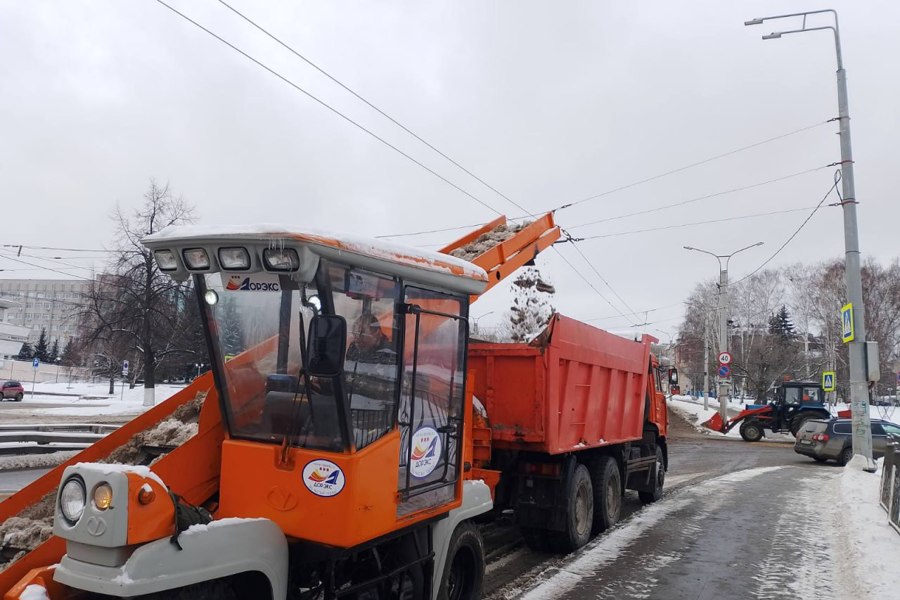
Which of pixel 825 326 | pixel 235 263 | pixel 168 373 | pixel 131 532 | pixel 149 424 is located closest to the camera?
pixel 131 532

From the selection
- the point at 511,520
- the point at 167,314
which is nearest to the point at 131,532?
the point at 511,520

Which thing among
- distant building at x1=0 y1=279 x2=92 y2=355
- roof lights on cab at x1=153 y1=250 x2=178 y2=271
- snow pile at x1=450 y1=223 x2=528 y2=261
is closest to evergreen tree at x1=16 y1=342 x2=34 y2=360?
distant building at x1=0 y1=279 x2=92 y2=355

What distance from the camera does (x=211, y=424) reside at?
13.8ft

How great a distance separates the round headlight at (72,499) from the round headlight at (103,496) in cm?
9

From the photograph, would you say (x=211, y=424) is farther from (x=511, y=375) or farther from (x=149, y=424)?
(x=511, y=375)

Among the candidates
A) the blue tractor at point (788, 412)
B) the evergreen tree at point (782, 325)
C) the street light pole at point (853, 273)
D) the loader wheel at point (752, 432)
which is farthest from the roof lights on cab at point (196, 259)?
the evergreen tree at point (782, 325)

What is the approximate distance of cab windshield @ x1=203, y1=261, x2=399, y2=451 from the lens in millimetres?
3527

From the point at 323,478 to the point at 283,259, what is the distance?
4.10ft

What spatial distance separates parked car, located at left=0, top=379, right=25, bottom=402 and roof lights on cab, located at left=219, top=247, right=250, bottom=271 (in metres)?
43.1

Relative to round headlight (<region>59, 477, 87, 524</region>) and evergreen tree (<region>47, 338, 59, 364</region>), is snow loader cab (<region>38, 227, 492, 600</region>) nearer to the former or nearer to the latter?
round headlight (<region>59, 477, 87, 524</region>)

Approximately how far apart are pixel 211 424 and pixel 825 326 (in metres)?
57.4

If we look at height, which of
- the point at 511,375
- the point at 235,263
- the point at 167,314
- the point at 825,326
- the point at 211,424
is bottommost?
the point at 211,424

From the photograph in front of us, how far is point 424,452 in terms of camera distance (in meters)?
4.24

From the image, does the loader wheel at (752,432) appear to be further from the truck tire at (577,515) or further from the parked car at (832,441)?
the truck tire at (577,515)
